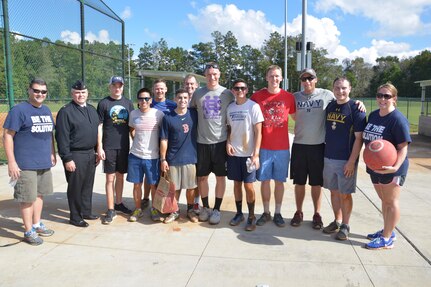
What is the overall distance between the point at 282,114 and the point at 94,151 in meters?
2.62

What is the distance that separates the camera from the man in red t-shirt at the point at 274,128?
15.5 feet

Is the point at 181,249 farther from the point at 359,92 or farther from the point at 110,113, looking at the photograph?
the point at 359,92

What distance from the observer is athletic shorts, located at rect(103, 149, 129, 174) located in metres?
5.05

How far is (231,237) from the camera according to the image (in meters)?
4.50

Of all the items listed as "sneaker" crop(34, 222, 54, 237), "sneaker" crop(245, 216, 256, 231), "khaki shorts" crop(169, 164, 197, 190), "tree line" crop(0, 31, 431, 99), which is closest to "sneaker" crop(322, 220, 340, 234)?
"sneaker" crop(245, 216, 256, 231)

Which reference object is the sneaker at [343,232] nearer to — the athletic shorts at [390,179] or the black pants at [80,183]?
the athletic shorts at [390,179]

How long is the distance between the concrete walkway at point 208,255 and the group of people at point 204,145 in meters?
0.21

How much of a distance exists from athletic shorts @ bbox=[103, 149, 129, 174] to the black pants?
0.57ft

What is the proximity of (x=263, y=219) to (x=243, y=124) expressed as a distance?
1.37 m

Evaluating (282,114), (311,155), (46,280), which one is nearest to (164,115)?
(282,114)

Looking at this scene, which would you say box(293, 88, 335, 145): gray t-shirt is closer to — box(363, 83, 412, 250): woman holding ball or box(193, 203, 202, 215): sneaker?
box(363, 83, 412, 250): woman holding ball

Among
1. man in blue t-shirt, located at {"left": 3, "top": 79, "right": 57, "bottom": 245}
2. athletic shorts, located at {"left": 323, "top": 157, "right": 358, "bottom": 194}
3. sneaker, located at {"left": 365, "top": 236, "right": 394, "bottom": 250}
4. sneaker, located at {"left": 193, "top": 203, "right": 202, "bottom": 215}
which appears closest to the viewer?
man in blue t-shirt, located at {"left": 3, "top": 79, "right": 57, "bottom": 245}

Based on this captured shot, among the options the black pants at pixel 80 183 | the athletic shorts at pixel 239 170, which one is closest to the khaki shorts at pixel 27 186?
the black pants at pixel 80 183

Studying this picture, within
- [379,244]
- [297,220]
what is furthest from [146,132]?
[379,244]
